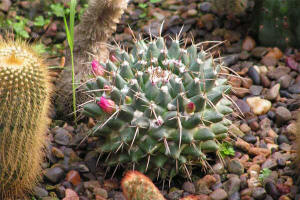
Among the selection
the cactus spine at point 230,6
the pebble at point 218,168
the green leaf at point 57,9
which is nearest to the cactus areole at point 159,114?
the pebble at point 218,168

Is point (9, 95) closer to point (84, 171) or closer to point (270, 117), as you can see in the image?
point (84, 171)

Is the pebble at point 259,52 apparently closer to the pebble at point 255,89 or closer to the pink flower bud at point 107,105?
the pebble at point 255,89

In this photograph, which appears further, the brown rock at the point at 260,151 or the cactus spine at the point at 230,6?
the cactus spine at the point at 230,6

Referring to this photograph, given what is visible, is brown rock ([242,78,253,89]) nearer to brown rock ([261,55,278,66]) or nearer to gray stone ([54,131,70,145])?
brown rock ([261,55,278,66])

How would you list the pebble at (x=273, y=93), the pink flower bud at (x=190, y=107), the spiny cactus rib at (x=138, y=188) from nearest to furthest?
1. the spiny cactus rib at (x=138, y=188)
2. the pink flower bud at (x=190, y=107)
3. the pebble at (x=273, y=93)

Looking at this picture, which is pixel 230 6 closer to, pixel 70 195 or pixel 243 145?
pixel 243 145

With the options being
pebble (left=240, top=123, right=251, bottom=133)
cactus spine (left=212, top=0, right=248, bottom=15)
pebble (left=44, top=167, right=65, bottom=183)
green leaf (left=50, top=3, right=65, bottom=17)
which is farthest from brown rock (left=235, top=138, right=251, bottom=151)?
green leaf (left=50, top=3, right=65, bottom=17)
